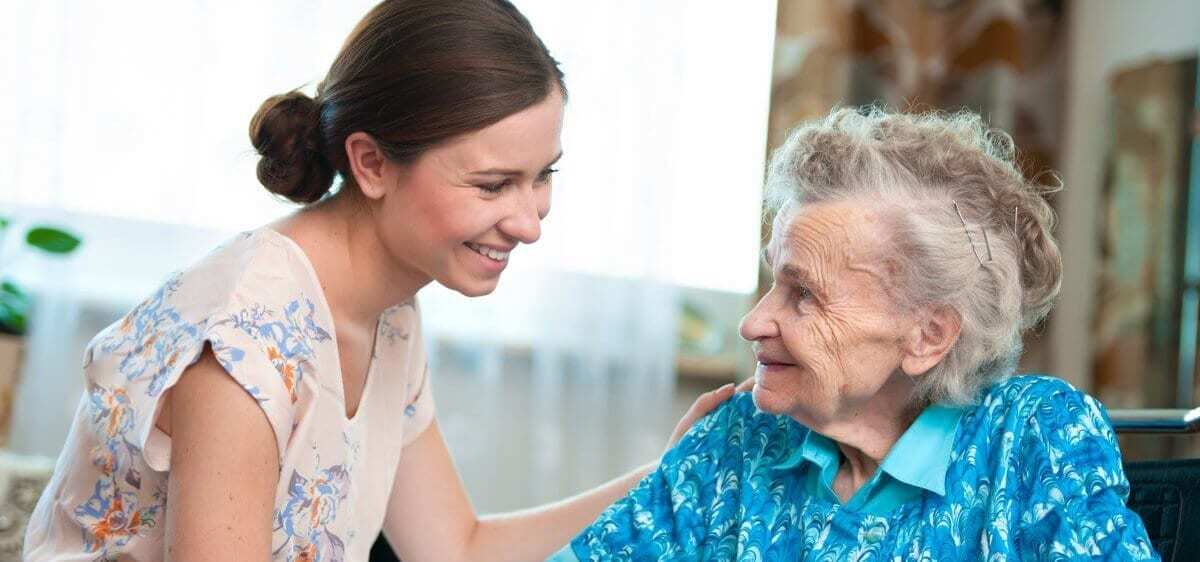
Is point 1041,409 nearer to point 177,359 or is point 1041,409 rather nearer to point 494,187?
point 494,187

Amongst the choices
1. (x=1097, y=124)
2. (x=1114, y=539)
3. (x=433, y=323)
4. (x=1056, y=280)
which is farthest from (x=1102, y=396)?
(x=1114, y=539)

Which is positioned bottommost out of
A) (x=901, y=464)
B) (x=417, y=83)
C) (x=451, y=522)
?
(x=451, y=522)

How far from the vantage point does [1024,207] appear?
1548mm

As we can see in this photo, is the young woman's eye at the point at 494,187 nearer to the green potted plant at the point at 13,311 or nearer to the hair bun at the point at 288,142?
the hair bun at the point at 288,142

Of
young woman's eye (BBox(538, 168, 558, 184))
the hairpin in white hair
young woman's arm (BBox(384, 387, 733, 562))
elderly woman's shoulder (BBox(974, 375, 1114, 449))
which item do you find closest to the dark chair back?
elderly woman's shoulder (BBox(974, 375, 1114, 449))

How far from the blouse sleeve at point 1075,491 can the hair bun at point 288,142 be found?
0.91 meters

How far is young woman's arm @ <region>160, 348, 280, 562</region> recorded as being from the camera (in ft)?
4.75

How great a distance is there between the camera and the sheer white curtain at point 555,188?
3.06 meters

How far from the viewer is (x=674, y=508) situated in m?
1.67

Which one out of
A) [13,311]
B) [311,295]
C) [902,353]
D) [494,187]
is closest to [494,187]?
[494,187]

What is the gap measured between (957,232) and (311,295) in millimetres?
756

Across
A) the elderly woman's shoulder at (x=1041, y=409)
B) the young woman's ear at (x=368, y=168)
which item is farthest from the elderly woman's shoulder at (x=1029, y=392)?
the young woman's ear at (x=368, y=168)

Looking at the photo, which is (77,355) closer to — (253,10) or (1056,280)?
(253,10)

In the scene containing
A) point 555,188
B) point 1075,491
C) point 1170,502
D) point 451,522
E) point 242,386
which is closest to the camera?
point 1075,491
